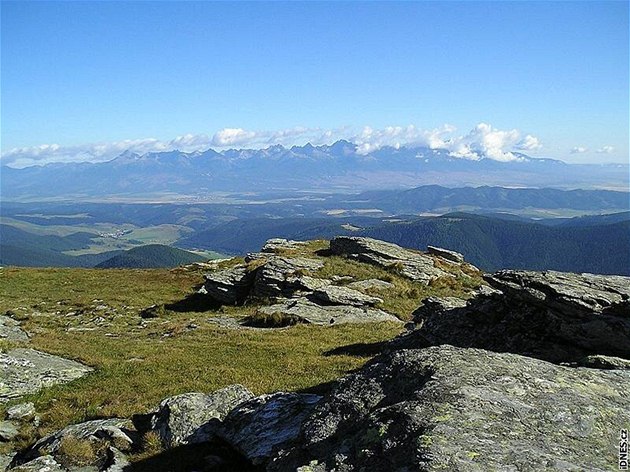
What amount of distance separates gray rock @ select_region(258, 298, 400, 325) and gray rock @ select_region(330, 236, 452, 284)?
11.6 metres

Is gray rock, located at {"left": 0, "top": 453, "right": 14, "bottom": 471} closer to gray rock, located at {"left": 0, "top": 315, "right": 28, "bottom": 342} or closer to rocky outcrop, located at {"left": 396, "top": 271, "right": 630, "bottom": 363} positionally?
gray rock, located at {"left": 0, "top": 315, "right": 28, "bottom": 342}

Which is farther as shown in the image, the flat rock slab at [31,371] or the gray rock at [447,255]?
the gray rock at [447,255]

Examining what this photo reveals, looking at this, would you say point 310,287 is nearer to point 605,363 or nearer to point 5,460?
point 5,460

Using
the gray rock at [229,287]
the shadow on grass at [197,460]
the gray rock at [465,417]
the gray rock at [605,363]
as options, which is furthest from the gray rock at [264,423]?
the gray rock at [229,287]

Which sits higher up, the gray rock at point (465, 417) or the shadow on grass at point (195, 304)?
the gray rock at point (465, 417)

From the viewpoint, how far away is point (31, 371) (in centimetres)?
2230

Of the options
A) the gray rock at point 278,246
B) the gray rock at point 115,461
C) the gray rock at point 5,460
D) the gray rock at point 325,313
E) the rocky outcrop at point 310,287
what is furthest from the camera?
the gray rock at point 278,246

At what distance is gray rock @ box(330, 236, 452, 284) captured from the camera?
4941cm

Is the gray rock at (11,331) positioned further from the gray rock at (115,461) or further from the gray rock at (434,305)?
the gray rock at (434,305)

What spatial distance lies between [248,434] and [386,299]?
30.3 m

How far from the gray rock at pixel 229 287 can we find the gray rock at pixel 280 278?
4.86ft

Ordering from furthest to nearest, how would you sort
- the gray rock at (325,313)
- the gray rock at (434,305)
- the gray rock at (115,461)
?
the gray rock at (325,313), the gray rock at (434,305), the gray rock at (115,461)

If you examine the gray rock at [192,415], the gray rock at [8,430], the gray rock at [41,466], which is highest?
the gray rock at [192,415]

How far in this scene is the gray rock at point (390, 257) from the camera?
162ft
